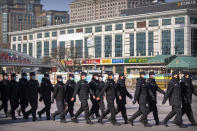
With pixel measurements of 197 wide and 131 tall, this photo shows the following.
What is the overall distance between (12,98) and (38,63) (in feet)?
264

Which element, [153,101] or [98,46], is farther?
[98,46]

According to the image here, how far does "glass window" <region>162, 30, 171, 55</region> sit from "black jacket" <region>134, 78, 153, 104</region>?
5990 centimetres

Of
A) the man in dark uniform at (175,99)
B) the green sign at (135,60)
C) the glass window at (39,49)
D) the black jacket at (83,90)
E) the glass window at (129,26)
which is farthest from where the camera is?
the glass window at (39,49)

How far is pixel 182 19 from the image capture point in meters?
71.5

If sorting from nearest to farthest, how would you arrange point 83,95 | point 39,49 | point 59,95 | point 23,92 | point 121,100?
point 121,100 < point 83,95 < point 59,95 < point 23,92 < point 39,49

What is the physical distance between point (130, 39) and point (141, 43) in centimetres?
279

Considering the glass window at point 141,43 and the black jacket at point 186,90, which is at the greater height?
the glass window at point 141,43

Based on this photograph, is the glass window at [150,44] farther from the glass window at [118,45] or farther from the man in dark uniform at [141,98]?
the man in dark uniform at [141,98]

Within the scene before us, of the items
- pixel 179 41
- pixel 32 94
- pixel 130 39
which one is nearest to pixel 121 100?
pixel 32 94

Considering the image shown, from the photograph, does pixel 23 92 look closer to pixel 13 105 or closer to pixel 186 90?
pixel 13 105

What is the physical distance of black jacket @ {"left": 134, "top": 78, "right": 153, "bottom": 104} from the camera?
13.8 meters

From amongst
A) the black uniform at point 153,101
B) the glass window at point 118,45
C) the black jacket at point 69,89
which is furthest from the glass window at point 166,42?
the black uniform at point 153,101

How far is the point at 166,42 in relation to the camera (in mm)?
73188

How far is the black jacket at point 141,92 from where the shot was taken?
45.1 ft
